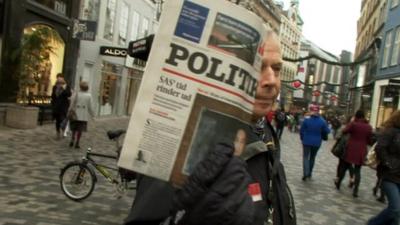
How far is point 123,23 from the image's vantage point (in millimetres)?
28531

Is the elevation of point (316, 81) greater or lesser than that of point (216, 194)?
greater

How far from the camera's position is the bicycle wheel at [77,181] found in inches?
297

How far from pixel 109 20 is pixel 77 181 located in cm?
1924

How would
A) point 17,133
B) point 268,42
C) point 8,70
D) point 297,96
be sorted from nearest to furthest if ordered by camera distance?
point 268,42, point 17,133, point 8,70, point 297,96

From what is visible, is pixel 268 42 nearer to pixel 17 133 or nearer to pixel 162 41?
pixel 162 41

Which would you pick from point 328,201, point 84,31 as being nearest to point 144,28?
point 84,31

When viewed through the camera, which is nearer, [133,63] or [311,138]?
[311,138]

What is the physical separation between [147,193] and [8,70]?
49.6ft

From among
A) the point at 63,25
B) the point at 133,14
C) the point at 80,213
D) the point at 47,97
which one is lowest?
the point at 80,213

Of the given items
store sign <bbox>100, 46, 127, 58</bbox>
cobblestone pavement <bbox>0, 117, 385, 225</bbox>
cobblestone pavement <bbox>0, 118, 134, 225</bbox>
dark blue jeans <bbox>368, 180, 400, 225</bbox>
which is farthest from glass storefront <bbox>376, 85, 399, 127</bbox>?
dark blue jeans <bbox>368, 180, 400, 225</bbox>

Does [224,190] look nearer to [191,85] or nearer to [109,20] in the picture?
[191,85]

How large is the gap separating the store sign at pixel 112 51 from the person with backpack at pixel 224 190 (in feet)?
69.4

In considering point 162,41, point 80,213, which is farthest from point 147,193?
point 80,213

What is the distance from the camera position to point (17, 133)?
1434cm
